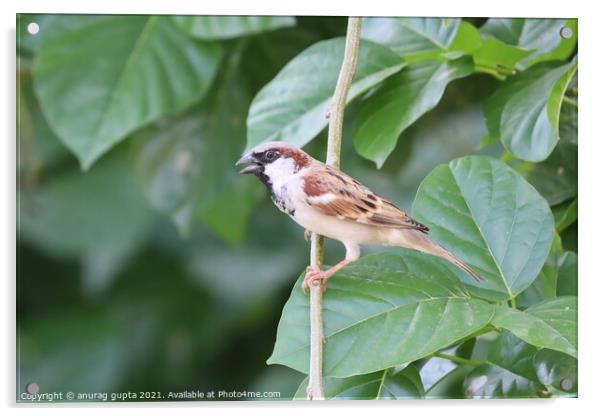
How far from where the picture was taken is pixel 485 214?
3.39 ft

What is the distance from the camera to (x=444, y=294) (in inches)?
37.0

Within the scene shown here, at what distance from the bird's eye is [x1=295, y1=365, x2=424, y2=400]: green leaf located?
272mm

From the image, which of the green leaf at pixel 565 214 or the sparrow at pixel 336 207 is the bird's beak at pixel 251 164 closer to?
the sparrow at pixel 336 207

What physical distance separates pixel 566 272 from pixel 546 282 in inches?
1.5

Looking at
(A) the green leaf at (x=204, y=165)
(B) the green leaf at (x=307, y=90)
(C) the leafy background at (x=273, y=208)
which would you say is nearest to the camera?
(C) the leafy background at (x=273, y=208)

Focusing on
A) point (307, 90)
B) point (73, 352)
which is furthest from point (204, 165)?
point (73, 352)

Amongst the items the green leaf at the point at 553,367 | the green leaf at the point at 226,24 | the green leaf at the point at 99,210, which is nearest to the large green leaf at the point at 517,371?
the green leaf at the point at 553,367

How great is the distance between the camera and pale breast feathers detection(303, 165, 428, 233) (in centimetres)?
100

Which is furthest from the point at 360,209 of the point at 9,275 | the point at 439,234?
the point at 9,275

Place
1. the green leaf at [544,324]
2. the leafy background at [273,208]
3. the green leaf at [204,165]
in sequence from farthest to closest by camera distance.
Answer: the green leaf at [204,165], the leafy background at [273,208], the green leaf at [544,324]

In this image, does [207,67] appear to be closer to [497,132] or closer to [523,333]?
[497,132]

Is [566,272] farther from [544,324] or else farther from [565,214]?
[544,324]

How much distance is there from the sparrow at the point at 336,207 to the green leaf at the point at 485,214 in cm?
2

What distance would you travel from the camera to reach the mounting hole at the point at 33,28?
1.12 meters
